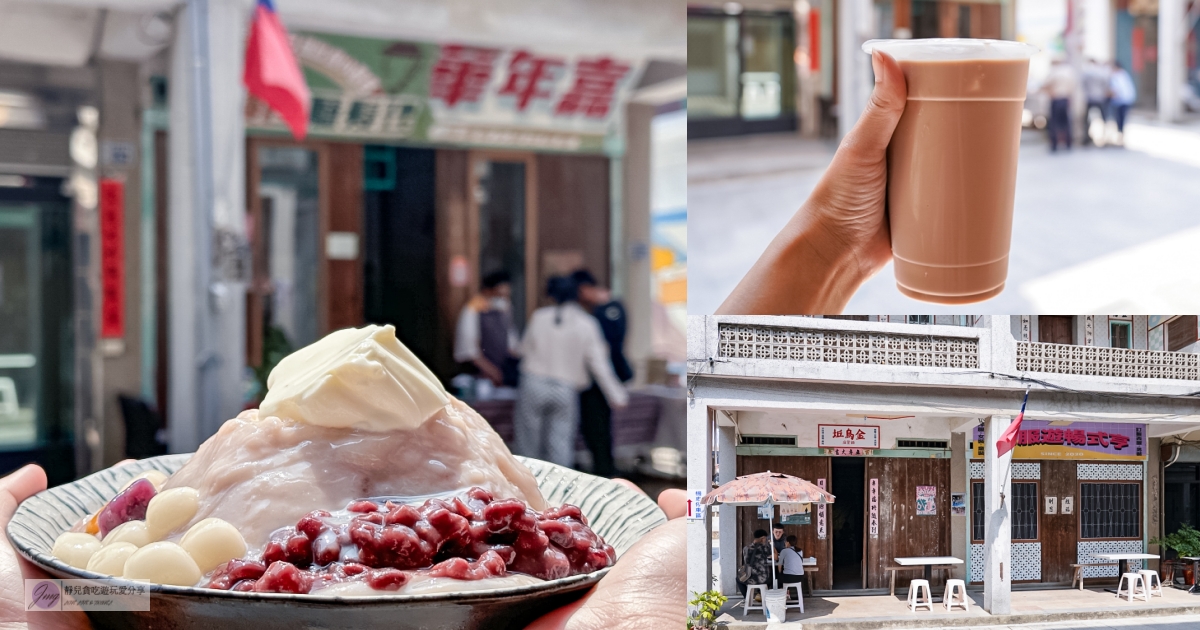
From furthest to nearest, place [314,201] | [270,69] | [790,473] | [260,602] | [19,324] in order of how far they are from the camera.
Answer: [314,201]
[19,324]
[270,69]
[790,473]
[260,602]

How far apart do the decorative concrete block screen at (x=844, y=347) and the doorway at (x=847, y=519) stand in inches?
6.3

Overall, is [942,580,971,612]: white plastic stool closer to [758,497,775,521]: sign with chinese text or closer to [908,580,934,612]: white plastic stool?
[908,580,934,612]: white plastic stool

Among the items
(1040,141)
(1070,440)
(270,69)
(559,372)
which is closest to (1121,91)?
(1040,141)

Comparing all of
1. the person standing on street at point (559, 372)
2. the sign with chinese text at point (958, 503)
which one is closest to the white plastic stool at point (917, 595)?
the sign with chinese text at point (958, 503)

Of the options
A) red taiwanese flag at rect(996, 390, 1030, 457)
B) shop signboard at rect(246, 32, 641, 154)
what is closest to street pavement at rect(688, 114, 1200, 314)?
red taiwanese flag at rect(996, 390, 1030, 457)

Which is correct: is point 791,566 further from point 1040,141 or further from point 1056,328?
point 1040,141

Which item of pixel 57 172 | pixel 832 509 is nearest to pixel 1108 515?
pixel 832 509

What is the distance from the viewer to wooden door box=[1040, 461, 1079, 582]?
139cm

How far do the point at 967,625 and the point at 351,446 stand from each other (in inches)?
40.0

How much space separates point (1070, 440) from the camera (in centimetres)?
137

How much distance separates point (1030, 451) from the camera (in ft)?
4.48

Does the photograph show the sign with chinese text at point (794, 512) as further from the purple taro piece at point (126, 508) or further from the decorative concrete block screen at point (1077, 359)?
the purple taro piece at point (126, 508)

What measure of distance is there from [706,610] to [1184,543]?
773 mm

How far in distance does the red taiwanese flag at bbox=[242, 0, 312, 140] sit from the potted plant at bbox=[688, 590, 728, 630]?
0.92 metres
